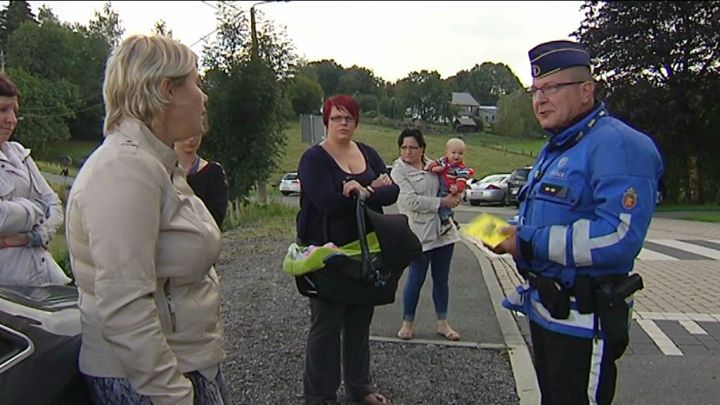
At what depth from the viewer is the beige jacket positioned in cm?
171

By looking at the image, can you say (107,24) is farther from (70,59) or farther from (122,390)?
(122,390)

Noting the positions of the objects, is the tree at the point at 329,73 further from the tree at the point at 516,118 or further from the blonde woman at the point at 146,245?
the blonde woman at the point at 146,245

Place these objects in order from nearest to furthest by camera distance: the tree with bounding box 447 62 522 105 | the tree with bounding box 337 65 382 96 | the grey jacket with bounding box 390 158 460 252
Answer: the grey jacket with bounding box 390 158 460 252
the tree with bounding box 337 65 382 96
the tree with bounding box 447 62 522 105

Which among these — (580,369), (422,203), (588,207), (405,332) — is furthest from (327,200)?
(405,332)

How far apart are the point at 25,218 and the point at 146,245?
2057 mm

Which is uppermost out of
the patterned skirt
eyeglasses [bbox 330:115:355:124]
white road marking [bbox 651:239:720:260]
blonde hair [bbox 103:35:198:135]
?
blonde hair [bbox 103:35:198:135]

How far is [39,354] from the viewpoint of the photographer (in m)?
1.88

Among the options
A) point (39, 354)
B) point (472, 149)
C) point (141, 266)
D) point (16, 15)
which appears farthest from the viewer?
point (16, 15)

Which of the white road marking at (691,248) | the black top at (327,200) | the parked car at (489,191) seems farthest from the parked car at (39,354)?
the parked car at (489,191)

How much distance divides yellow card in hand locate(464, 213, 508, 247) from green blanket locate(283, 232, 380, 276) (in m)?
0.64

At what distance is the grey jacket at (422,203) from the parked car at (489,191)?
2219 cm

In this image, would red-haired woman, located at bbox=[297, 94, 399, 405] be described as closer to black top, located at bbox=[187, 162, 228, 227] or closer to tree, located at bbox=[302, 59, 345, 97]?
black top, located at bbox=[187, 162, 228, 227]

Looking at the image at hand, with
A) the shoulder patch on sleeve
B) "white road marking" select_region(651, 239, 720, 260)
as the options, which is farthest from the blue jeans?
"white road marking" select_region(651, 239, 720, 260)

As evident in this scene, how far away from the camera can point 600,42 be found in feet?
88.8
